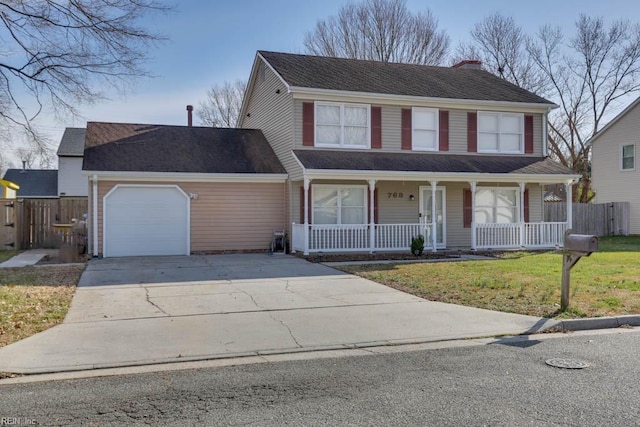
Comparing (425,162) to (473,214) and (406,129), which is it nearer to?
(406,129)

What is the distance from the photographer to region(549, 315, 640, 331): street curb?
749cm

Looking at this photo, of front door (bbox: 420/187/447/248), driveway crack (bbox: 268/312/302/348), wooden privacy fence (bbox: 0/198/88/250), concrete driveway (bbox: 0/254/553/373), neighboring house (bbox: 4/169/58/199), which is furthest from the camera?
neighboring house (bbox: 4/169/58/199)

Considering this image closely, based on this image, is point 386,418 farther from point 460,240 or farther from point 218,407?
→ point 460,240

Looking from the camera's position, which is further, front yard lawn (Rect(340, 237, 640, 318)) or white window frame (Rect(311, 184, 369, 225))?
white window frame (Rect(311, 184, 369, 225))

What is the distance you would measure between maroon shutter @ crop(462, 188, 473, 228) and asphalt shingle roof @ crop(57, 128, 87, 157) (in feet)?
82.3

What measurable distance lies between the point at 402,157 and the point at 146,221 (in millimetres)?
8979

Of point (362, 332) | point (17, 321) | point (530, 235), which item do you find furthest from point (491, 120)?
point (17, 321)

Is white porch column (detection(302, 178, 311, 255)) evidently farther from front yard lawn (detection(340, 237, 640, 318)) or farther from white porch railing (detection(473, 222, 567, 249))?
white porch railing (detection(473, 222, 567, 249))

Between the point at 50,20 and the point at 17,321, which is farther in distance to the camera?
the point at 50,20

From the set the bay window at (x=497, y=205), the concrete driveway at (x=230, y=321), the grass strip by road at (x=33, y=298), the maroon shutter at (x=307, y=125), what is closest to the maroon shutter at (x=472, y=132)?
the bay window at (x=497, y=205)

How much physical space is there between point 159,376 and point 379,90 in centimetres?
1501

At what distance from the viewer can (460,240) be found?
19516 millimetres

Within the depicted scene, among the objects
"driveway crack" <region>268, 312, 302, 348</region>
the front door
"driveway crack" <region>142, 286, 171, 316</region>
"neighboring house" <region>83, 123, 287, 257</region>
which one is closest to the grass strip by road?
"driveway crack" <region>142, 286, 171, 316</region>

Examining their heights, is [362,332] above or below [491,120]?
below
